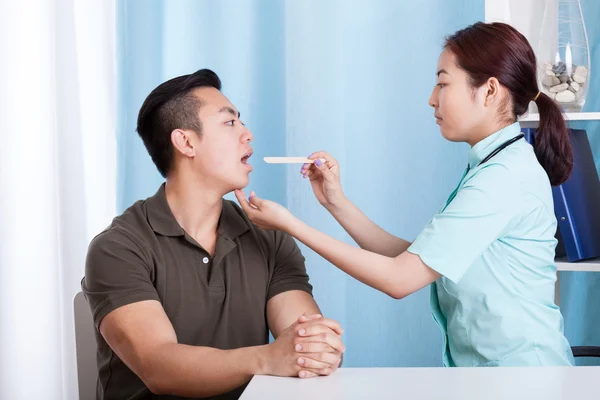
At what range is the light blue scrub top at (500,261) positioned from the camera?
4.51ft

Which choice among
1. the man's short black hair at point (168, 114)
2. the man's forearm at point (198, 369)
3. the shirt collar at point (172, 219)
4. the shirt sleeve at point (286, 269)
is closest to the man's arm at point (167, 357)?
the man's forearm at point (198, 369)

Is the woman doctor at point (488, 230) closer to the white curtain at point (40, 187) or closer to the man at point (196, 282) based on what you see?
the man at point (196, 282)

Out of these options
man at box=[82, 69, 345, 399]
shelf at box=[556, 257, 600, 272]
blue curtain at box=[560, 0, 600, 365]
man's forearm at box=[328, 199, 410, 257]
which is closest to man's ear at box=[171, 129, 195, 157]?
man at box=[82, 69, 345, 399]

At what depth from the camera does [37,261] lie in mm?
2266

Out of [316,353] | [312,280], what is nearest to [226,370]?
[316,353]

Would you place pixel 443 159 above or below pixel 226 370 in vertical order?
above

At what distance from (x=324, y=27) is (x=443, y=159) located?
1.79ft

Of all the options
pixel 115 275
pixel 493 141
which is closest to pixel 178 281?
pixel 115 275

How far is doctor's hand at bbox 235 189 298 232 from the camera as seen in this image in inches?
55.9

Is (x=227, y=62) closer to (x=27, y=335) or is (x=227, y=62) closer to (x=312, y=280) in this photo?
(x=312, y=280)

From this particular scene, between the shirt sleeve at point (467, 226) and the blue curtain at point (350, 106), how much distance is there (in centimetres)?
99

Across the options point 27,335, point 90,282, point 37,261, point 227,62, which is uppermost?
point 227,62

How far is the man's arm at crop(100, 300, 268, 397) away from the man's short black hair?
1.37ft

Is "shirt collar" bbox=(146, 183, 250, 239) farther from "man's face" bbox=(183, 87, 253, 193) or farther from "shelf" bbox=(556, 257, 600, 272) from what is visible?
"shelf" bbox=(556, 257, 600, 272)
